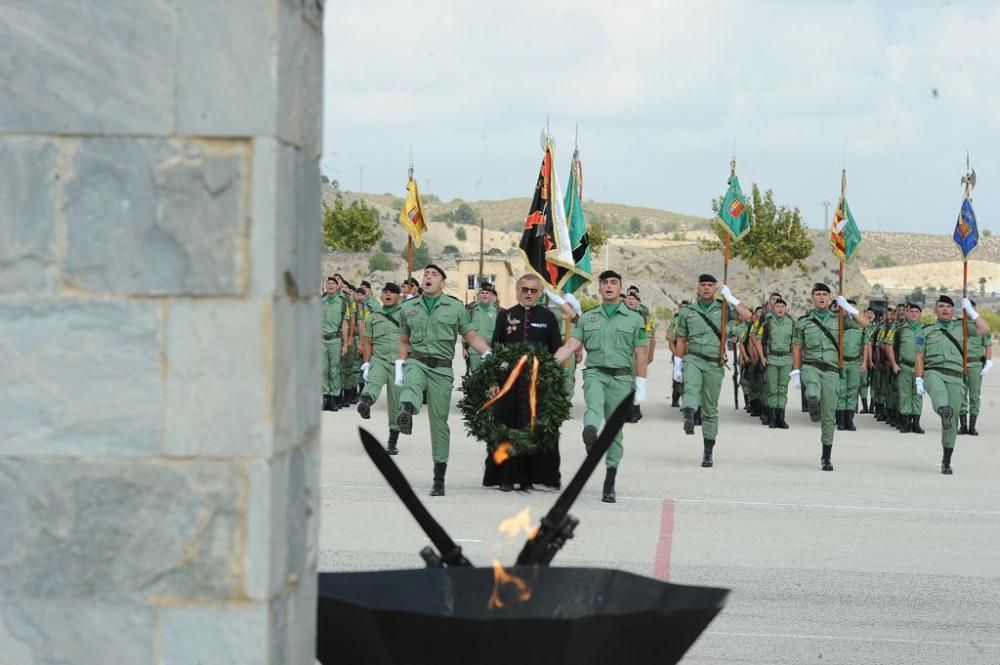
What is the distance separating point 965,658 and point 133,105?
17.7 feet

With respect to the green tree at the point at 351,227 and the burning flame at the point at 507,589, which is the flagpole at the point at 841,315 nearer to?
the burning flame at the point at 507,589

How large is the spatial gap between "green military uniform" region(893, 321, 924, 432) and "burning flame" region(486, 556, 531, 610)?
15.8 m

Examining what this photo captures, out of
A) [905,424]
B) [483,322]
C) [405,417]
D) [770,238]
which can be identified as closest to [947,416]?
[905,424]

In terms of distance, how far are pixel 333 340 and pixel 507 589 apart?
16.8 m

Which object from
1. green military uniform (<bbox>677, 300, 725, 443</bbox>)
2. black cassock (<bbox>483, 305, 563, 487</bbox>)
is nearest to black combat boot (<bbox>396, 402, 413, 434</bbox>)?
black cassock (<bbox>483, 305, 563, 487</bbox>)

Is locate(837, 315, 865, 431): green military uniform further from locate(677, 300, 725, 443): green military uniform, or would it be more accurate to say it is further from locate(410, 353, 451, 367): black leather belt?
locate(410, 353, 451, 367): black leather belt

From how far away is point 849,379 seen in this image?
68.1 ft

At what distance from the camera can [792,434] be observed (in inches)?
768

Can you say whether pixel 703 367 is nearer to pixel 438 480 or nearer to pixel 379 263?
pixel 438 480

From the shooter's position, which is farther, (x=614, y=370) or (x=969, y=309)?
(x=969, y=309)

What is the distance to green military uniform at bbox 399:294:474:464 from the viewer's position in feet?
43.7

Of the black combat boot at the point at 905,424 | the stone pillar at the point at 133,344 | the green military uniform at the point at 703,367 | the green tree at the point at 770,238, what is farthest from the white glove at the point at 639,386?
the green tree at the point at 770,238

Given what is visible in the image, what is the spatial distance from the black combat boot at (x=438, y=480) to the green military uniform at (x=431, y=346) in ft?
2.12

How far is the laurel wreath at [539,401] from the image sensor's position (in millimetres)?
12234
